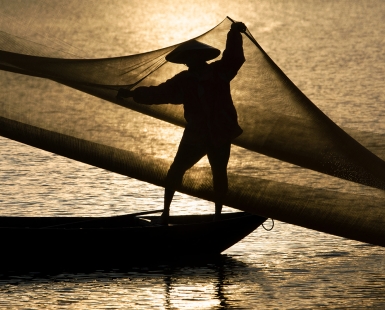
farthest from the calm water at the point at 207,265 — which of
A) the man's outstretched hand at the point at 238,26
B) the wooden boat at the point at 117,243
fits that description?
the man's outstretched hand at the point at 238,26

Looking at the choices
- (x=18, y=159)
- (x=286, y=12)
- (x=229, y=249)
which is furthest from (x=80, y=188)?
(x=286, y=12)

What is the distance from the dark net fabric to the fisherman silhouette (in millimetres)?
144

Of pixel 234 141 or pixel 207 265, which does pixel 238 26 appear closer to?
pixel 234 141

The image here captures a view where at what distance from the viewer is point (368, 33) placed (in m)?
59.4

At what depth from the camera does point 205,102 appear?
51.3ft

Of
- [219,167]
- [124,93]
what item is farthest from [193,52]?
[219,167]

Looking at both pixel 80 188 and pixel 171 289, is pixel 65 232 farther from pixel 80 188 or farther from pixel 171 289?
pixel 80 188

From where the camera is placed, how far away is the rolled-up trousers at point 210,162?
15.6 meters

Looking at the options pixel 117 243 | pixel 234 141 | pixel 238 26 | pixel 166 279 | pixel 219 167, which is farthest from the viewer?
pixel 234 141

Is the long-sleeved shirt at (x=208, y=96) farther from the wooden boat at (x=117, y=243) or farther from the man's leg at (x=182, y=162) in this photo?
the wooden boat at (x=117, y=243)

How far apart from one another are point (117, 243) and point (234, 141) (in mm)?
1833

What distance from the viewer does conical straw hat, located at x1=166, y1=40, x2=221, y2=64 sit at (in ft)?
51.4

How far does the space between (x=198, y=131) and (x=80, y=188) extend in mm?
6303

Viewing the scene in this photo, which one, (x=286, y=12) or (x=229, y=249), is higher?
(x=286, y=12)
